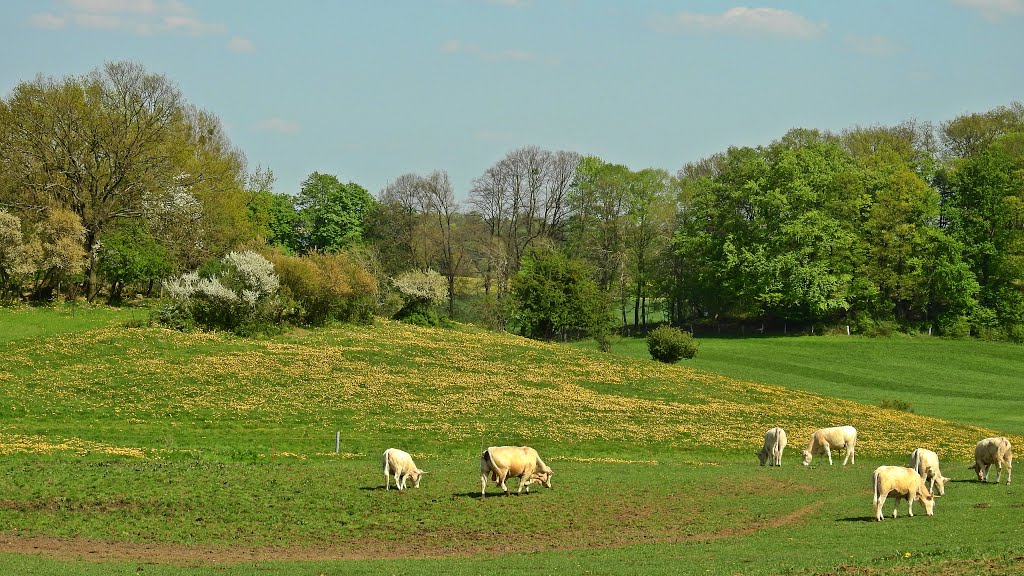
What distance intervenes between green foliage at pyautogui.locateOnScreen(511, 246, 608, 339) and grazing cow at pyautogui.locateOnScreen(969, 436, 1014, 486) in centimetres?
5772

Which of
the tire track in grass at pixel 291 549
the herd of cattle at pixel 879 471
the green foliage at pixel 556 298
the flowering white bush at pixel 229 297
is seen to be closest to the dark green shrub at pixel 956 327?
the green foliage at pixel 556 298

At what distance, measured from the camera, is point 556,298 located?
92.3 meters

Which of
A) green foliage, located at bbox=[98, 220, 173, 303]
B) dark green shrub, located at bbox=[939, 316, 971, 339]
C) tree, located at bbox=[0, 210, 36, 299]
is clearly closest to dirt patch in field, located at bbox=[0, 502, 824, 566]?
tree, located at bbox=[0, 210, 36, 299]

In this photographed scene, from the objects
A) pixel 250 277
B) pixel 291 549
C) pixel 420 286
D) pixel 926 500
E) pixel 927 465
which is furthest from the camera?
pixel 420 286

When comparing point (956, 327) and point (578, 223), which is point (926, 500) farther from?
point (578, 223)

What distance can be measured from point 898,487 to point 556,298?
216 ft

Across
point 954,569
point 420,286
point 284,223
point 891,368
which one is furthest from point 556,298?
point 954,569

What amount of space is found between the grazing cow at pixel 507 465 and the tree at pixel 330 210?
10155cm

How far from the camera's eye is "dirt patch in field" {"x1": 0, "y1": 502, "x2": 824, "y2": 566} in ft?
76.3

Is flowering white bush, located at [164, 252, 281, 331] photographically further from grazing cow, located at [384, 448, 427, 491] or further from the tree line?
grazing cow, located at [384, 448, 427, 491]

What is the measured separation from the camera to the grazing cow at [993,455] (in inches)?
1359

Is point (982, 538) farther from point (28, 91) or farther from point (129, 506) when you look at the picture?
point (28, 91)

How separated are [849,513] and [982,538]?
5.57m

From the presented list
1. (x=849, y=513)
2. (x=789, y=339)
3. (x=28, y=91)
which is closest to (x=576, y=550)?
(x=849, y=513)
